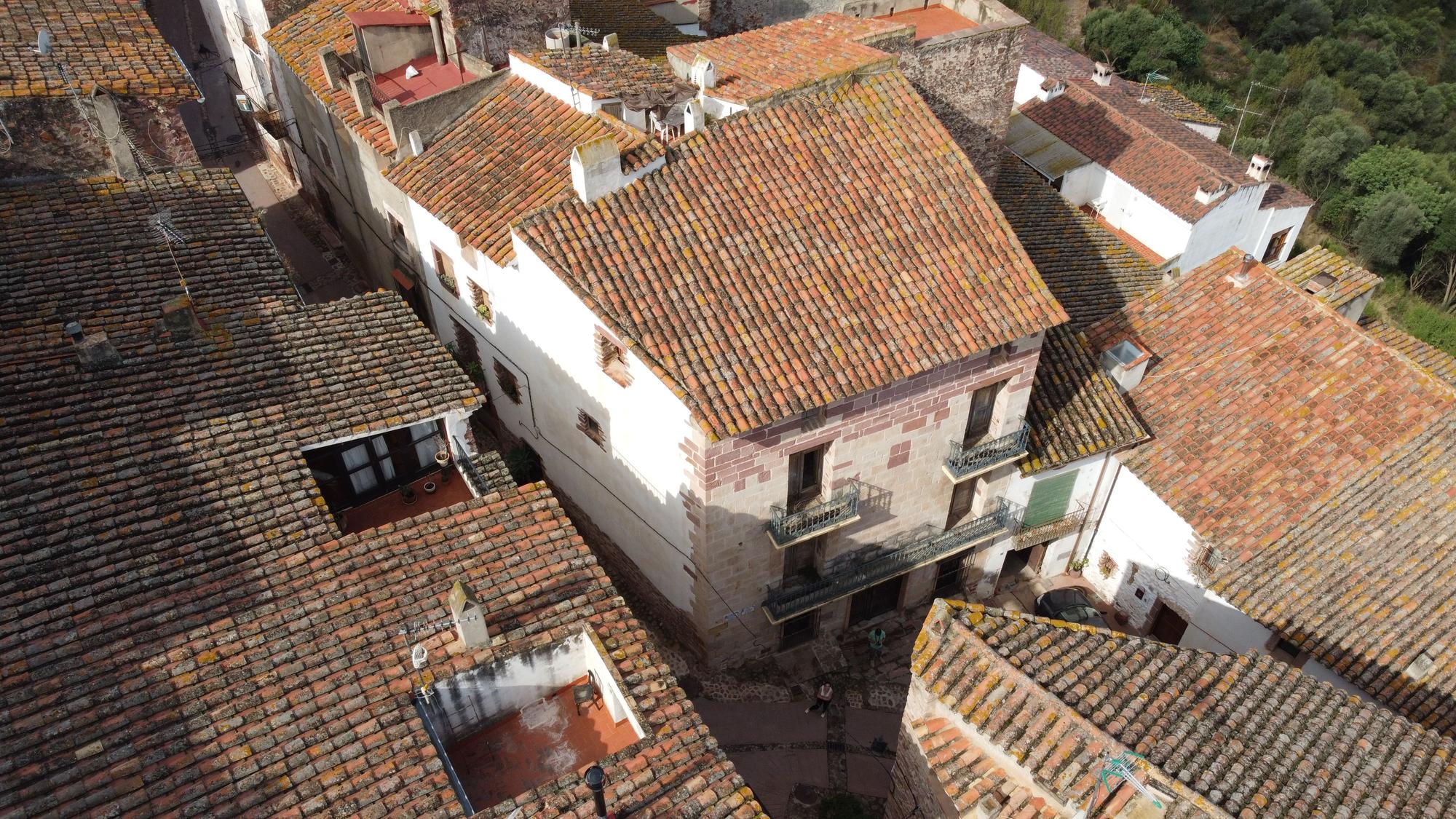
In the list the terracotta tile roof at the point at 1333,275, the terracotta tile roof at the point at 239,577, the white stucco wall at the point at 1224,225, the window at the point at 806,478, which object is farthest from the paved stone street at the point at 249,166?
the terracotta tile roof at the point at 1333,275

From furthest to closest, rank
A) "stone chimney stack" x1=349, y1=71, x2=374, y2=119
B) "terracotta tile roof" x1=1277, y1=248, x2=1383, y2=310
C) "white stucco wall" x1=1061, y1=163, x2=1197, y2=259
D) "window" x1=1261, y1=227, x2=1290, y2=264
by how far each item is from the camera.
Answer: "window" x1=1261, y1=227, x2=1290, y2=264
"white stucco wall" x1=1061, y1=163, x2=1197, y2=259
"terracotta tile roof" x1=1277, y1=248, x2=1383, y2=310
"stone chimney stack" x1=349, y1=71, x2=374, y2=119

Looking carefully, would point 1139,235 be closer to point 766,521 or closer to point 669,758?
point 766,521

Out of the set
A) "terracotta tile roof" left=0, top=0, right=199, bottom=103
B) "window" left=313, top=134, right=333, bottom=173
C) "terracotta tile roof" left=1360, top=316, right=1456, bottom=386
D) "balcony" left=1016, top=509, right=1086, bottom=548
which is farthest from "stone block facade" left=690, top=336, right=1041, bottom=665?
"window" left=313, top=134, right=333, bottom=173

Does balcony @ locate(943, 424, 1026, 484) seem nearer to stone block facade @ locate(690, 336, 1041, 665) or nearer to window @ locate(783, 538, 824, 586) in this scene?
stone block facade @ locate(690, 336, 1041, 665)

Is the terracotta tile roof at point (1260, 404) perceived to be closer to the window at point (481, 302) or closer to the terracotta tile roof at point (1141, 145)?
the terracotta tile roof at point (1141, 145)

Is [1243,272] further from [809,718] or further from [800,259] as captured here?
[809,718]

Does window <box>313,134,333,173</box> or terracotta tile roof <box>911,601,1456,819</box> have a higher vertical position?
terracotta tile roof <box>911,601,1456,819</box>

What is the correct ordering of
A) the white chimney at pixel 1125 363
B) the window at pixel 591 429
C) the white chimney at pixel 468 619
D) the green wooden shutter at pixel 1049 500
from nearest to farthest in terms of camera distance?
the white chimney at pixel 468 619 < the window at pixel 591 429 < the green wooden shutter at pixel 1049 500 < the white chimney at pixel 1125 363
